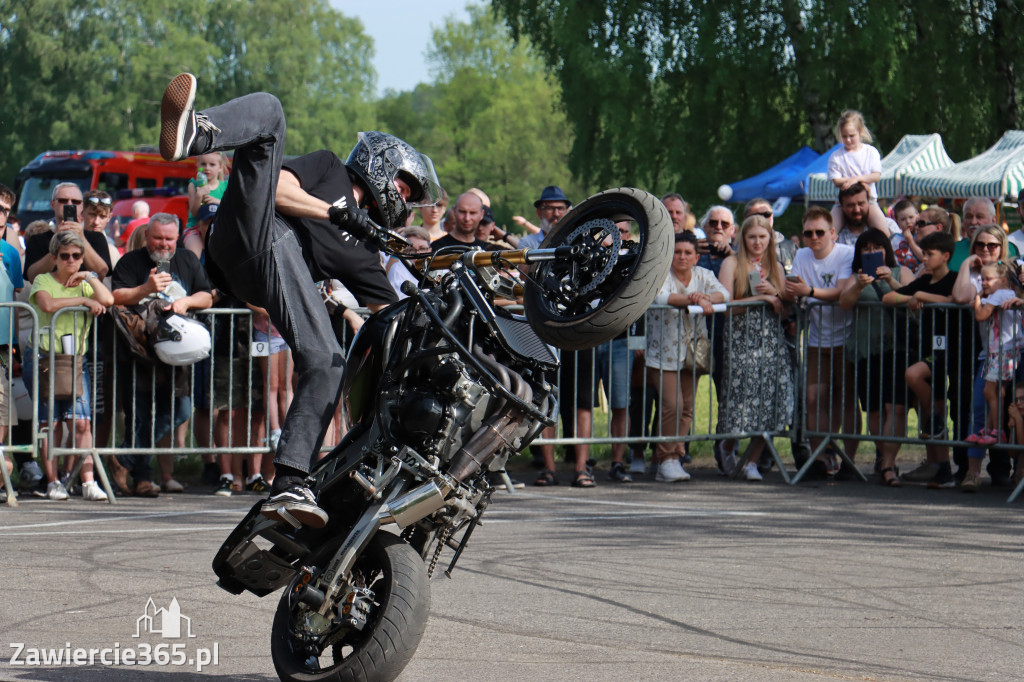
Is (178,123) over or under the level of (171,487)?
over

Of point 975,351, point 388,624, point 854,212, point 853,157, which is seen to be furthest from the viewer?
point 853,157

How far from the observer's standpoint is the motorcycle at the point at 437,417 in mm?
4496

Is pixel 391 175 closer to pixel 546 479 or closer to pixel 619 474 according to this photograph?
pixel 546 479

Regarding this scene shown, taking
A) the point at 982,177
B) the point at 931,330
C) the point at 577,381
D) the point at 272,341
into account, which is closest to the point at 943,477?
the point at 931,330

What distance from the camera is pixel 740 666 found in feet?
16.7

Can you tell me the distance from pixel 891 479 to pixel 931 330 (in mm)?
1149

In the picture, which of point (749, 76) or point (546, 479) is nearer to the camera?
point (546, 479)

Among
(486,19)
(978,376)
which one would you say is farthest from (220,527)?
(486,19)

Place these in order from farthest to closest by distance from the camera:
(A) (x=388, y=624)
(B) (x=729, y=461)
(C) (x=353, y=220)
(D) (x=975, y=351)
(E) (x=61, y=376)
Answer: (B) (x=729, y=461), (D) (x=975, y=351), (E) (x=61, y=376), (C) (x=353, y=220), (A) (x=388, y=624)

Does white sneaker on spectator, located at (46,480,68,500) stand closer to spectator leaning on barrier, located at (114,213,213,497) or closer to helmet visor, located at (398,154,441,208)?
spectator leaning on barrier, located at (114,213,213,497)

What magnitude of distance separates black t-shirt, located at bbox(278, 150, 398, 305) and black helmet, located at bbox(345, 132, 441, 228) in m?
0.08

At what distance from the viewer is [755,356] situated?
1118cm

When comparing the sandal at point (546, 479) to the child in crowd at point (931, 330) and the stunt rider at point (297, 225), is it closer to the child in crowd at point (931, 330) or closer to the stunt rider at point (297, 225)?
the child in crowd at point (931, 330)

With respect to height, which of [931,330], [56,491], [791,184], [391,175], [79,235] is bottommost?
[56,491]
